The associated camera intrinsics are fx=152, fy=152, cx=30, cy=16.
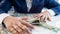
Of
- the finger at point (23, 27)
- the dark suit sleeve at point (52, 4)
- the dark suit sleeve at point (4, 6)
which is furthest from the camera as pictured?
the dark suit sleeve at point (52, 4)

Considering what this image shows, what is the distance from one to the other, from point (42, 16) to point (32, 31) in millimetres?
180

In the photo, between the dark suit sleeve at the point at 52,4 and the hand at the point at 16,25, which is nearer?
the hand at the point at 16,25

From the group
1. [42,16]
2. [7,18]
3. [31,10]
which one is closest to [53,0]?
[31,10]

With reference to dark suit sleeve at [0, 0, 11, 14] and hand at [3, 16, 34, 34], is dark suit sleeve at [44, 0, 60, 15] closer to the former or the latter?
dark suit sleeve at [0, 0, 11, 14]

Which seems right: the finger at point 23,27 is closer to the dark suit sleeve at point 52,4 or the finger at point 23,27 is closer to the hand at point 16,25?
the hand at point 16,25

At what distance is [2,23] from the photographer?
0.81 metres

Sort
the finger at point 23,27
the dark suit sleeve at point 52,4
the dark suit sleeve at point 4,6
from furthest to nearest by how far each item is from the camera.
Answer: the dark suit sleeve at point 52,4 → the dark suit sleeve at point 4,6 → the finger at point 23,27

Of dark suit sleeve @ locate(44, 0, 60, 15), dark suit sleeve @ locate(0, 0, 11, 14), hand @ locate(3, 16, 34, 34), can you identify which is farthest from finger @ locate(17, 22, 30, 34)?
dark suit sleeve @ locate(44, 0, 60, 15)

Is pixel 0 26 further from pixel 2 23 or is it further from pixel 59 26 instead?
pixel 59 26

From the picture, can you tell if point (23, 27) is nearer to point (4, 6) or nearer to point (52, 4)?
point (4, 6)

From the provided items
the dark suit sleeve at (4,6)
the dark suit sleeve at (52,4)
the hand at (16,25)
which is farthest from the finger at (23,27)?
the dark suit sleeve at (52,4)

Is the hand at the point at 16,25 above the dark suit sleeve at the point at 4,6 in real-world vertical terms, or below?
below

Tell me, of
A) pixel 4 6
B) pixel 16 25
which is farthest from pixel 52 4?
pixel 16 25

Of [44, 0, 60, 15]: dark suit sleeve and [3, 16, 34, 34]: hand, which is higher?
[44, 0, 60, 15]: dark suit sleeve
